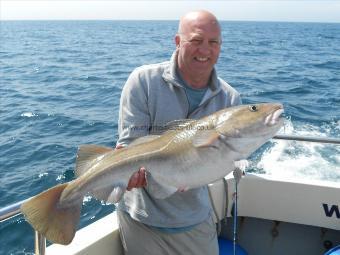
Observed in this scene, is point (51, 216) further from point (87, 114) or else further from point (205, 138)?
point (87, 114)

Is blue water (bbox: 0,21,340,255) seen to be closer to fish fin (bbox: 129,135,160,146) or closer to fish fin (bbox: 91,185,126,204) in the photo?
fish fin (bbox: 91,185,126,204)

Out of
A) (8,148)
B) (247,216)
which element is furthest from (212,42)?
(8,148)

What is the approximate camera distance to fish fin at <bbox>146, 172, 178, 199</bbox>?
2996mm

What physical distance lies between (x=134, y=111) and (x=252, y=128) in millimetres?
902

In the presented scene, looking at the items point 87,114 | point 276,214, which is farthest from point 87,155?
point 87,114

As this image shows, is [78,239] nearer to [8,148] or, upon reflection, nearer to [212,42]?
[212,42]

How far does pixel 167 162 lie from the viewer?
296 cm

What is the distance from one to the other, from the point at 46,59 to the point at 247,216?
28748 millimetres

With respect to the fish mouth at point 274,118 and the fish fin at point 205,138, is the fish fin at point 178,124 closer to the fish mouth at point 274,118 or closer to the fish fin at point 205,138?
the fish fin at point 205,138

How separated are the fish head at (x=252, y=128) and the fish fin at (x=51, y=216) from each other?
112 centimetres

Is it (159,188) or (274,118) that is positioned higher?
(274,118)

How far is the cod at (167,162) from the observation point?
2.83 meters

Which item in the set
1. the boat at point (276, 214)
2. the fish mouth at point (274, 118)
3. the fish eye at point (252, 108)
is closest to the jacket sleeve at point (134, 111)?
the fish eye at point (252, 108)

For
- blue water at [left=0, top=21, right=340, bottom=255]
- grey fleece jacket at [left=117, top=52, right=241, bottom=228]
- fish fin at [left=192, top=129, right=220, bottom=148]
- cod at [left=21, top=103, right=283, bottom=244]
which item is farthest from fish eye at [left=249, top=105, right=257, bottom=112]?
blue water at [left=0, top=21, right=340, bottom=255]
